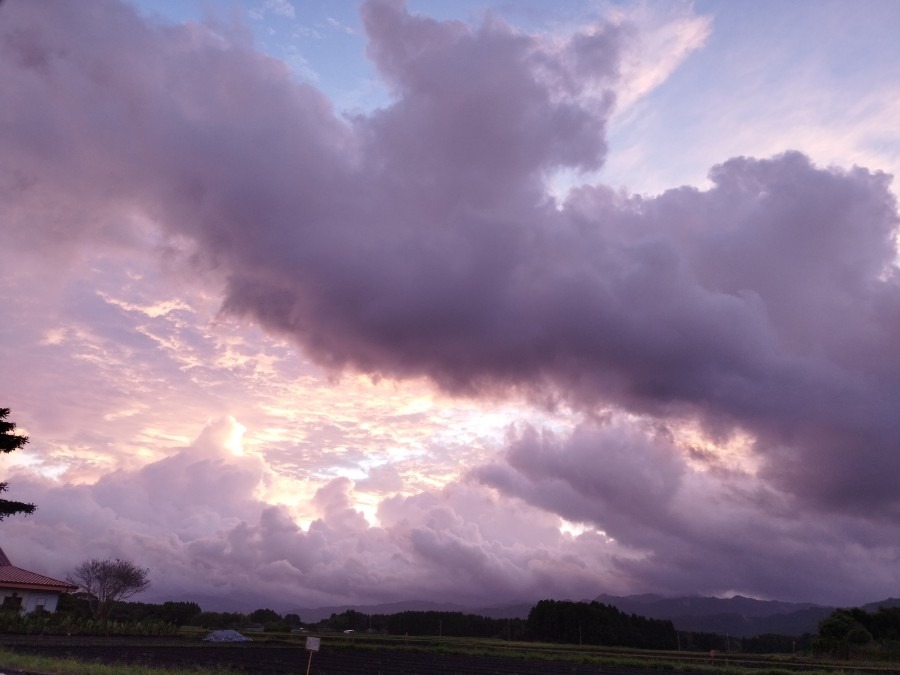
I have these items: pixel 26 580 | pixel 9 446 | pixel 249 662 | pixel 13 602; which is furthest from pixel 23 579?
pixel 9 446

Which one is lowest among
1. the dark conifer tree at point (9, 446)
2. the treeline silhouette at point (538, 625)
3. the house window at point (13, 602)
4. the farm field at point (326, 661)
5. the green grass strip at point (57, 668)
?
the treeline silhouette at point (538, 625)

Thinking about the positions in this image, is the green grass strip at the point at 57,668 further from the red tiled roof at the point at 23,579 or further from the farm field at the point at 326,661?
the red tiled roof at the point at 23,579

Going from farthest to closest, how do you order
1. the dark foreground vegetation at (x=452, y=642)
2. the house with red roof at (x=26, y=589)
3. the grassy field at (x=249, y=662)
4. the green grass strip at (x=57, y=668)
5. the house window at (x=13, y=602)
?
the house with red roof at (x=26, y=589) < the house window at (x=13, y=602) < the dark foreground vegetation at (x=452, y=642) < the grassy field at (x=249, y=662) < the green grass strip at (x=57, y=668)

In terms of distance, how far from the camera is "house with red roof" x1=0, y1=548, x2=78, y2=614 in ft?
193

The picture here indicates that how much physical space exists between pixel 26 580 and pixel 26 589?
0.80 m

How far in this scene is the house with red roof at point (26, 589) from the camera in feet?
193

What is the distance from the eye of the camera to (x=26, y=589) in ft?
200

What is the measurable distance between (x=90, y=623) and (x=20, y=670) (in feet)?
171

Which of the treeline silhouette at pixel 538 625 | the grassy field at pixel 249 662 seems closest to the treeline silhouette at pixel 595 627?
the treeline silhouette at pixel 538 625

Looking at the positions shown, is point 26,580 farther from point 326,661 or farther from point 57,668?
point 57,668

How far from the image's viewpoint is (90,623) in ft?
221

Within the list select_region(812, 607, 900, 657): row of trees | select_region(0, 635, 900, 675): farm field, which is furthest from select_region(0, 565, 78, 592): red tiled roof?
select_region(812, 607, 900, 657): row of trees

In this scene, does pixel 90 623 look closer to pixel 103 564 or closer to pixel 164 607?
pixel 103 564

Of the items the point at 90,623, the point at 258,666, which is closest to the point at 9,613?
the point at 90,623
